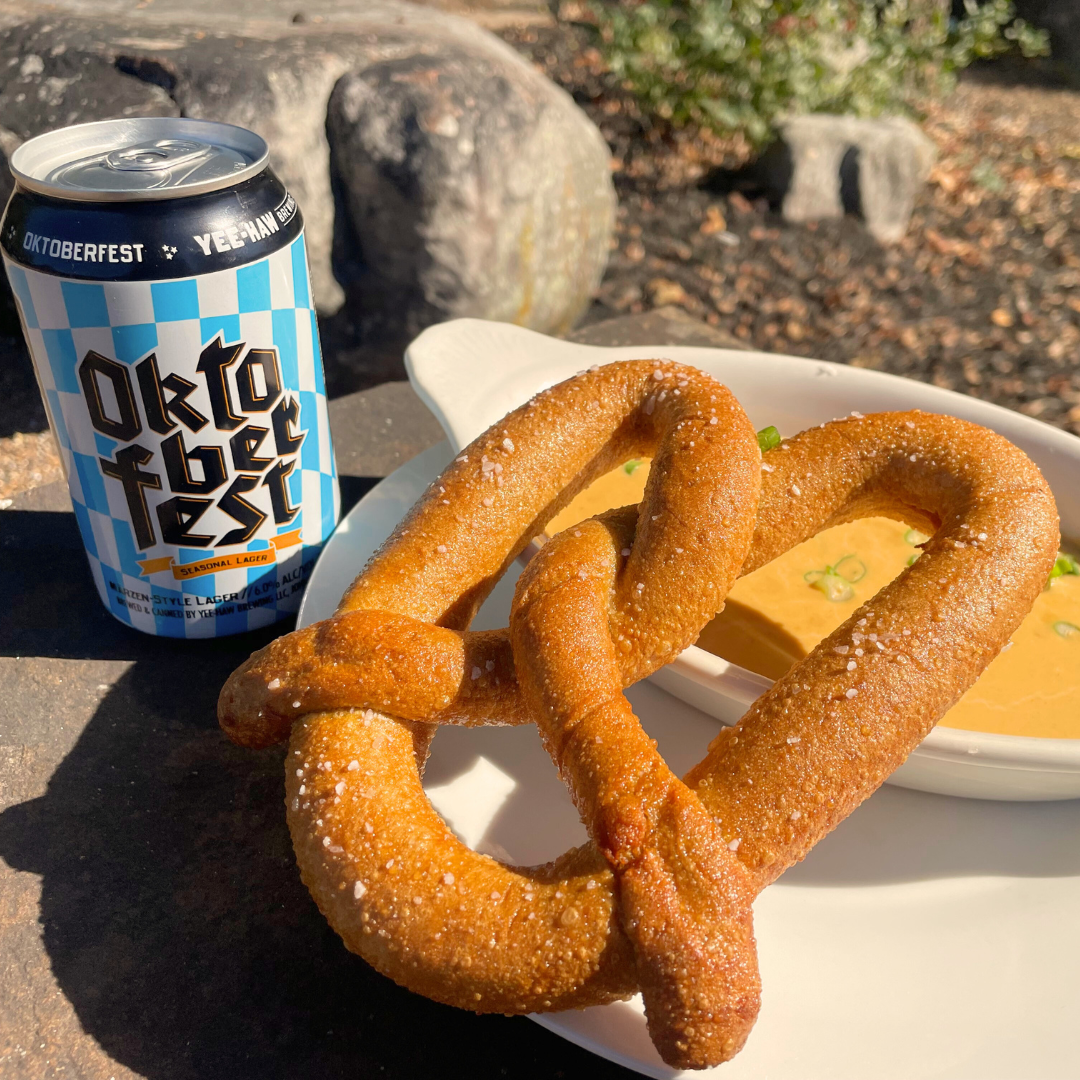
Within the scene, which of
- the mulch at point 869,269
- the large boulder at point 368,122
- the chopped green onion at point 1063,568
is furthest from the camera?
the mulch at point 869,269

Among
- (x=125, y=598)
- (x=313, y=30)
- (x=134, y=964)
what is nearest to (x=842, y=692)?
(x=134, y=964)

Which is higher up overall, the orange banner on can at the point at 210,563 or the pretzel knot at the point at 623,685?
the pretzel knot at the point at 623,685

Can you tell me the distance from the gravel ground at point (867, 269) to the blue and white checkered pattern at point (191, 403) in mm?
1821

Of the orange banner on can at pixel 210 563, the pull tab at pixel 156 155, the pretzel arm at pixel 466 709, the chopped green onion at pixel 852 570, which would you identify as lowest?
the chopped green onion at pixel 852 570

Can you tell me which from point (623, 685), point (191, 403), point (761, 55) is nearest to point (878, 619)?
point (623, 685)

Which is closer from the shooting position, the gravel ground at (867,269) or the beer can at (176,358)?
the beer can at (176,358)

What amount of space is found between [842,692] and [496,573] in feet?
1.23

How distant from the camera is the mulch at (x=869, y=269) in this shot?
3.03 meters

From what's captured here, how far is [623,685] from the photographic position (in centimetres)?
90

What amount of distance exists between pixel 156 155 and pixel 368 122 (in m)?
1.12

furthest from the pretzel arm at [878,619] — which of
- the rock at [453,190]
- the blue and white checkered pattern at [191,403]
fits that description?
the rock at [453,190]

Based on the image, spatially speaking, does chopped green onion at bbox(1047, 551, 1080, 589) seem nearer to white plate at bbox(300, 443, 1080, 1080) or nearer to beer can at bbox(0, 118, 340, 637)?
white plate at bbox(300, 443, 1080, 1080)

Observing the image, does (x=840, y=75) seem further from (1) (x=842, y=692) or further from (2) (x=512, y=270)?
(1) (x=842, y=692)

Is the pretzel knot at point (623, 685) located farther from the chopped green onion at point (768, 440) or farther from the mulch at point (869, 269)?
the mulch at point (869, 269)
